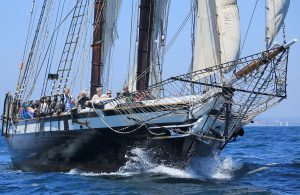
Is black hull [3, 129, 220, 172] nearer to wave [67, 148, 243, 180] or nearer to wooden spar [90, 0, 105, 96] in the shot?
wave [67, 148, 243, 180]

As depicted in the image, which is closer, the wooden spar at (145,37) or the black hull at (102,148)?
the black hull at (102,148)

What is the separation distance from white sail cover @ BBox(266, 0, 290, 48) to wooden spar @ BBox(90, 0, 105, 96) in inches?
371

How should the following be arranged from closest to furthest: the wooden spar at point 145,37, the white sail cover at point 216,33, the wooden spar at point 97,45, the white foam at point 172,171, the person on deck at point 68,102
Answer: the white sail cover at point 216,33, the white foam at point 172,171, the person on deck at point 68,102, the wooden spar at point 145,37, the wooden spar at point 97,45

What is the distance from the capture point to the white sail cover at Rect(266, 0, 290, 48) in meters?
17.4

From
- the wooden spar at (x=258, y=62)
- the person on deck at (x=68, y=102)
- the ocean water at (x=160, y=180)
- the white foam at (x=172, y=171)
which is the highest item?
the wooden spar at (x=258, y=62)

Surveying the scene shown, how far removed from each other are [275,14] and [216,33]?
94.4 inches

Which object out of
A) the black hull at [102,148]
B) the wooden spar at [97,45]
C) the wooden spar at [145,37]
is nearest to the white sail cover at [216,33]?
the black hull at [102,148]

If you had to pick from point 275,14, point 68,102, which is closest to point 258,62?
point 275,14

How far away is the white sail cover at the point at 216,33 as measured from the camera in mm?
18984

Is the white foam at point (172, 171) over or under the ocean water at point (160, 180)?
over

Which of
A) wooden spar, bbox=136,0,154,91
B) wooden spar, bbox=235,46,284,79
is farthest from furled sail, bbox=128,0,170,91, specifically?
wooden spar, bbox=235,46,284,79

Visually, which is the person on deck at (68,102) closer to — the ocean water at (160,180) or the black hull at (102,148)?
the black hull at (102,148)

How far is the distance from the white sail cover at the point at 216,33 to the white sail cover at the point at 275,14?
1579 millimetres

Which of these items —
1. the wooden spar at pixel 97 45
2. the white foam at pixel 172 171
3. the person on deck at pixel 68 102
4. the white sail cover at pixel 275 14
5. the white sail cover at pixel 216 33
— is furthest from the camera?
the wooden spar at pixel 97 45
